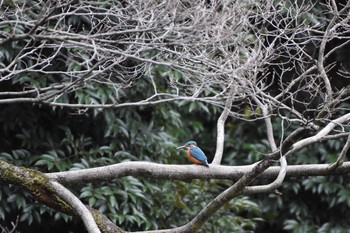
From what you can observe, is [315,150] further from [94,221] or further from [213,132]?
[94,221]

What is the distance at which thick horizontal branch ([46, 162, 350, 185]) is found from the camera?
5.27 meters

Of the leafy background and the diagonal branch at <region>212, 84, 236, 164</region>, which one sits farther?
the leafy background

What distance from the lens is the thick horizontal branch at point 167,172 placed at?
208 inches

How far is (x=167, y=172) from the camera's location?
528 cm

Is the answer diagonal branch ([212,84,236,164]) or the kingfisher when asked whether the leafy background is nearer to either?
the kingfisher

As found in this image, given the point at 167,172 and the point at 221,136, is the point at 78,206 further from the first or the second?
the point at 221,136

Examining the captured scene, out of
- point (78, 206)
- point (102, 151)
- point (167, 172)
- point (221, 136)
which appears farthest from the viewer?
point (102, 151)

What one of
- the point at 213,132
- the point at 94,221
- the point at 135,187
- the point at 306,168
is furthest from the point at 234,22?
the point at 213,132

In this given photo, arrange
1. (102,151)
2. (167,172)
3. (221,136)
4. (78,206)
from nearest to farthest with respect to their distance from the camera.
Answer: (78,206)
(167,172)
(221,136)
(102,151)

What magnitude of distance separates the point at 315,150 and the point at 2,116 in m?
3.71

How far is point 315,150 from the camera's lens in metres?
8.63

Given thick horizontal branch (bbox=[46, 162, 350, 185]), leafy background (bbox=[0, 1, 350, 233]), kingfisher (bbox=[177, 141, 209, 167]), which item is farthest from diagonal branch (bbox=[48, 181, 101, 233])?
leafy background (bbox=[0, 1, 350, 233])

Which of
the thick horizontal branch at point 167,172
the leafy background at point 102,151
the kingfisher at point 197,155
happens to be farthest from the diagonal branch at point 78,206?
the leafy background at point 102,151

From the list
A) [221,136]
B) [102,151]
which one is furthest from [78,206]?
[102,151]
